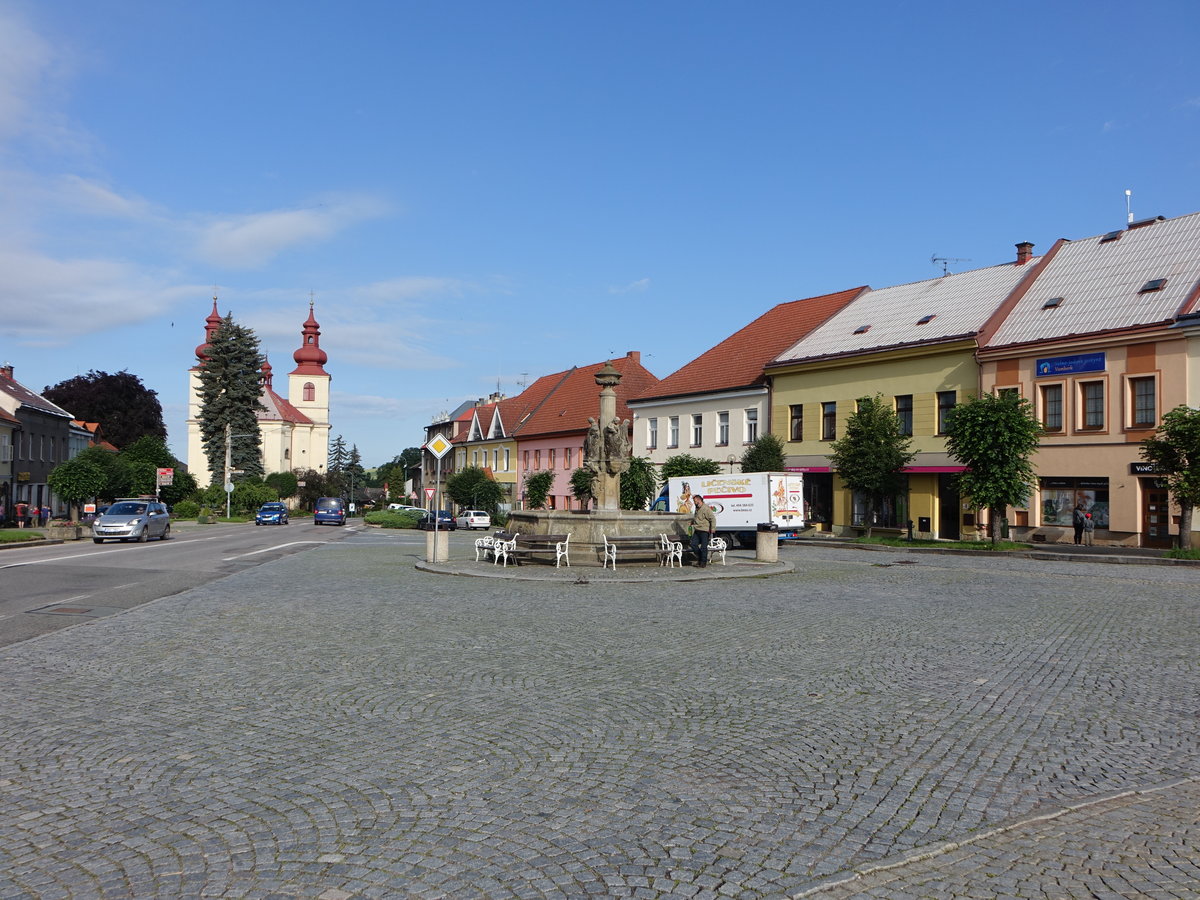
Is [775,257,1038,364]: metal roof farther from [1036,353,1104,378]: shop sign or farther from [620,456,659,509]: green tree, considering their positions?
[620,456,659,509]: green tree

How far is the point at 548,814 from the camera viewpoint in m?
5.00

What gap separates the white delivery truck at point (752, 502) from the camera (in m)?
34.4

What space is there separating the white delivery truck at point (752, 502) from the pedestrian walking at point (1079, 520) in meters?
9.16

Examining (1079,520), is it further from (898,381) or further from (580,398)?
(580,398)

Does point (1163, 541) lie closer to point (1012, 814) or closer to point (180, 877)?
point (1012, 814)

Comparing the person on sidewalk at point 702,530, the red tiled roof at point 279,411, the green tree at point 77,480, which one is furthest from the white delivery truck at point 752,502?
the red tiled roof at point 279,411

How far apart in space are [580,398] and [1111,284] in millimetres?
37542

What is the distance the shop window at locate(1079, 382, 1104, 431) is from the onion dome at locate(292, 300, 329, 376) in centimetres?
10258

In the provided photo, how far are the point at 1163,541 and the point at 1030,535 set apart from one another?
15.2 feet

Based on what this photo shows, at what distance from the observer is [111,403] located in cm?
7738

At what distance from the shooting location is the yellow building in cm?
3844

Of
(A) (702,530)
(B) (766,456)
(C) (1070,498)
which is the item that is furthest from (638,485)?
(A) (702,530)

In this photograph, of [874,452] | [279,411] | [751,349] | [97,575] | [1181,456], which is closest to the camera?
[97,575]

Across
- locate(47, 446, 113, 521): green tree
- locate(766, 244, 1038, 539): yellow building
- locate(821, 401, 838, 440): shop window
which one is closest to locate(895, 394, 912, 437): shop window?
locate(766, 244, 1038, 539): yellow building
